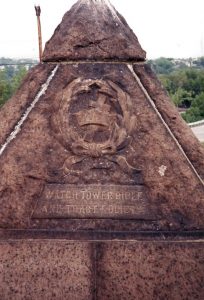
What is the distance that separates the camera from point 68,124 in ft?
12.8

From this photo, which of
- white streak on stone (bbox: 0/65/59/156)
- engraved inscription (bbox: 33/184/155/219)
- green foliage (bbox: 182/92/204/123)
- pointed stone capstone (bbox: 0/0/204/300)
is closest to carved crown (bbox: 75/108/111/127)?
pointed stone capstone (bbox: 0/0/204/300)

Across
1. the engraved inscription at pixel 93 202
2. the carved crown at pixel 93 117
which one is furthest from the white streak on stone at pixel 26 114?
the engraved inscription at pixel 93 202

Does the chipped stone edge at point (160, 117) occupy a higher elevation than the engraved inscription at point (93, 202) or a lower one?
higher

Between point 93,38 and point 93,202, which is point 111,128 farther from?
point 93,38

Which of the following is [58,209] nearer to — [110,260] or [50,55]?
[110,260]

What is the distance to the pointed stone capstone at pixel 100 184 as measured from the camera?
154 inches

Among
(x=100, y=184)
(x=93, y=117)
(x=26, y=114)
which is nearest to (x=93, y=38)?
(x=93, y=117)

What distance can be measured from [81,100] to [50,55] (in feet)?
1.33

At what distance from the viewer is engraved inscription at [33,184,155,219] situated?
3.93 metres

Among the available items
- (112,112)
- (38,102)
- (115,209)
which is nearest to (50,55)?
(38,102)

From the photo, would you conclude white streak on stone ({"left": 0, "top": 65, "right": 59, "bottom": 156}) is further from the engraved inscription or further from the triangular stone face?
the engraved inscription

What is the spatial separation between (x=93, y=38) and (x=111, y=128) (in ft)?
2.16

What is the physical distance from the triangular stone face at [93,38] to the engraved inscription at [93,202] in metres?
0.95

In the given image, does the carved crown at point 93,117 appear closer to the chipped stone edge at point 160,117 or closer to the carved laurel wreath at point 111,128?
the carved laurel wreath at point 111,128
